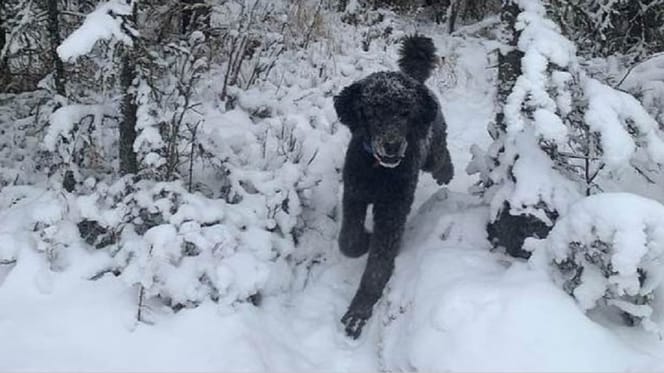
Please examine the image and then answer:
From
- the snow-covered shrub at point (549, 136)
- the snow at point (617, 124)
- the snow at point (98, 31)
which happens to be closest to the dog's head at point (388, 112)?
the snow-covered shrub at point (549, 136)

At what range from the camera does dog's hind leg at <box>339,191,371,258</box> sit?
163 inches

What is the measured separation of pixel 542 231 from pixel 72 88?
3.04m

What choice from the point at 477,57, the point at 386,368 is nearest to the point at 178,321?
the point at 386,368

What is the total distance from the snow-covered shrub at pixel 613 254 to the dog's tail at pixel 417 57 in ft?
6.08

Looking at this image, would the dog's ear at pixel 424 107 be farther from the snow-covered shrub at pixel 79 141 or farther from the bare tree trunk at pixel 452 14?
the bare tree trunk at pixel 452 14

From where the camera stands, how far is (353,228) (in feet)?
13.7

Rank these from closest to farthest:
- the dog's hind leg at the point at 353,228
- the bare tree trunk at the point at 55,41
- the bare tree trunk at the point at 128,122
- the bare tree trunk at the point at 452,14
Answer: the bare tree trunk at the point at 128,122
the bare tree trunk at the point at 55,41
the dog's hind leg at the point at 353,228
the bare tree trunk at the point at 452,14

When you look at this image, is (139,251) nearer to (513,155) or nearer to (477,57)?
(513,155)

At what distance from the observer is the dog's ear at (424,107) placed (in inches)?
156

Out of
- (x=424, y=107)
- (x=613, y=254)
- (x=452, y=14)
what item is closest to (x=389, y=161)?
(x=424, y=107)

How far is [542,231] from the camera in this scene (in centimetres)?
365

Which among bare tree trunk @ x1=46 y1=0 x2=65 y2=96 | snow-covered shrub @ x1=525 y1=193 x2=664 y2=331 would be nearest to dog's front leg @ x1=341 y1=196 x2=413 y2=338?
snow-covered shrub @ x1=525 y1=193 x2=664 y2=331

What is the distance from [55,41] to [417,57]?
2.40 meters

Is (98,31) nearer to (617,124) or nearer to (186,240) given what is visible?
(186,240)
